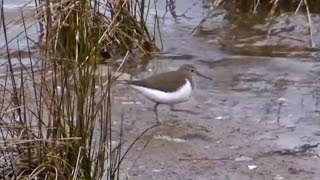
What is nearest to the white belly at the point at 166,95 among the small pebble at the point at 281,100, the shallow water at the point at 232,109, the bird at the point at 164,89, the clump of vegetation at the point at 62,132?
the bird at the point at 164,89

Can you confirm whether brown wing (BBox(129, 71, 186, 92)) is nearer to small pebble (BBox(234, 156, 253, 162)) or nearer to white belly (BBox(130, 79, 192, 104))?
white belly (BBox(130, 79, 192, 104))

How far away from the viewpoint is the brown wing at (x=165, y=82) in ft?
22.3

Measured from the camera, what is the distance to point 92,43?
22.9 ft

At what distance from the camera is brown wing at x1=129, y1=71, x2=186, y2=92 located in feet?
22.3

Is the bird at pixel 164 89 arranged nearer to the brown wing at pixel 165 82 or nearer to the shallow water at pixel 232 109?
the brown wing at pixel 165 82

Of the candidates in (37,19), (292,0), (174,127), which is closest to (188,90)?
(174,127)

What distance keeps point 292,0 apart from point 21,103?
530 cm

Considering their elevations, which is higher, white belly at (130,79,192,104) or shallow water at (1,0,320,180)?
white belly at (130,79,192,104)

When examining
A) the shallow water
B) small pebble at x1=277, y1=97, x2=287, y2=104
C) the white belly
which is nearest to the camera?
the shallow water

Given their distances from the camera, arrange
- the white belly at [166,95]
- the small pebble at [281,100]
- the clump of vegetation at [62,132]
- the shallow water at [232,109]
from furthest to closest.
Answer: the small pebble at [281,100] → the white belly at [166,95] → the shallow water at [232,109] → the clump of vegetation at [62,132]

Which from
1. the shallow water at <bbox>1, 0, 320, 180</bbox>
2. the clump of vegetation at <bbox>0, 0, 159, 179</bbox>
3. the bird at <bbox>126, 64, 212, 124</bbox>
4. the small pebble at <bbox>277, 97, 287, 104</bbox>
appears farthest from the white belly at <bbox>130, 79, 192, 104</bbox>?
the clump of vegetation at <bbox>0, 0, 159, 179</bbox>

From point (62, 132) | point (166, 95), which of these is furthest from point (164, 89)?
point (62, 132)

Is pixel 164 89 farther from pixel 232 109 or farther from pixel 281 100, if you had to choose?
pixel 281 100

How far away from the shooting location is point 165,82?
6.87 metres
